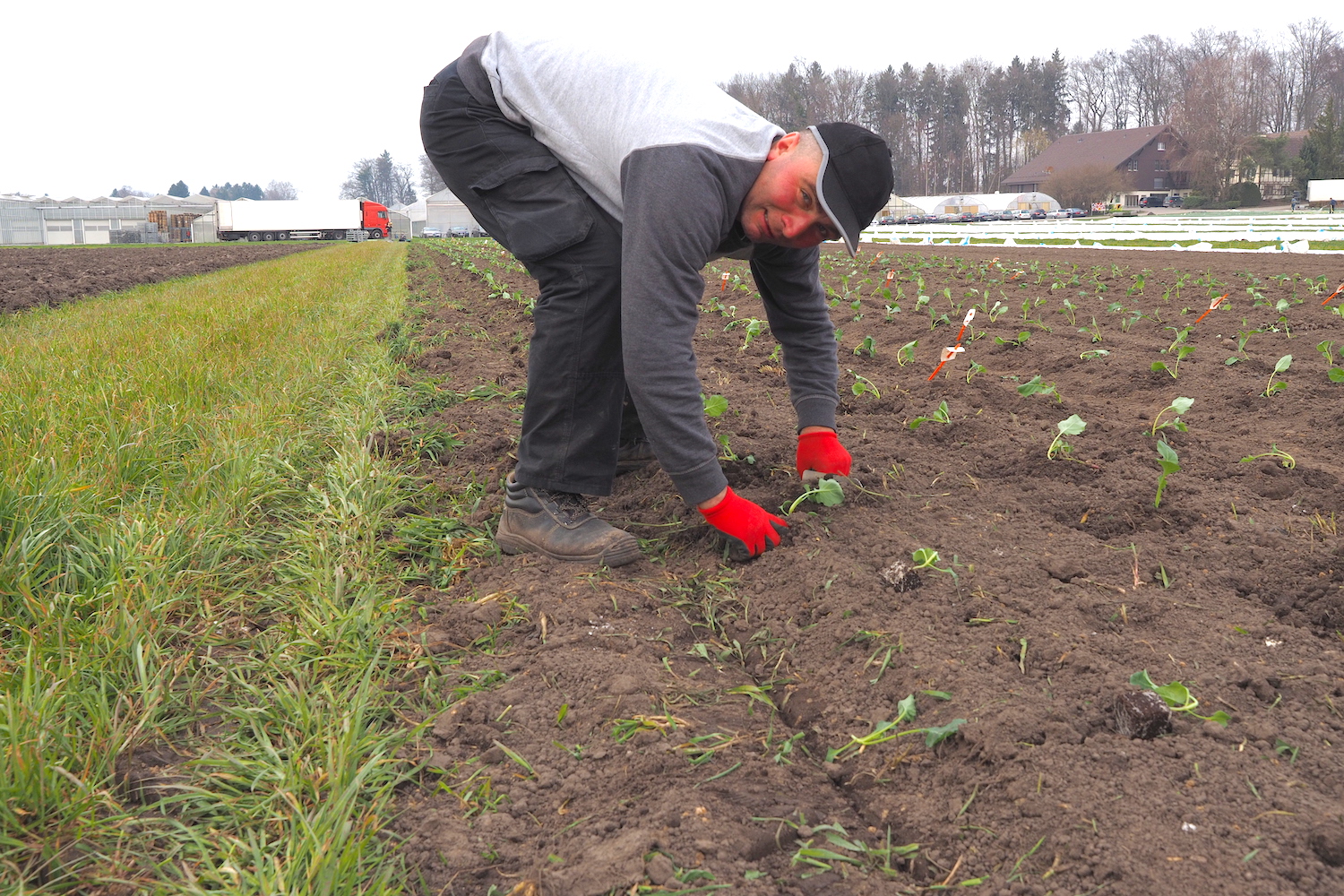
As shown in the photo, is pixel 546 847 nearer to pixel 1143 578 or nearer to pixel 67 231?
pixel 1143 578

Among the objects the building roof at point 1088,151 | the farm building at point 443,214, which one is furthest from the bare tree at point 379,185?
the building roof at point 1088,151

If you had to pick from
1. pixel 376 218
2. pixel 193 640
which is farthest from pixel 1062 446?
pixel 376 218

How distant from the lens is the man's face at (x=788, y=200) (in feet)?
6.87

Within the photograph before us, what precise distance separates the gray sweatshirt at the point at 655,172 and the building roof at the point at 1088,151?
61.2 metres

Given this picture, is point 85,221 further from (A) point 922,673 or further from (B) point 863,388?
(A) point 922,673

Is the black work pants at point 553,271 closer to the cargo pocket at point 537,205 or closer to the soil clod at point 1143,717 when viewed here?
the cargo pocket at point 537,205

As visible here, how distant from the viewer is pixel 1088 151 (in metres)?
59.3

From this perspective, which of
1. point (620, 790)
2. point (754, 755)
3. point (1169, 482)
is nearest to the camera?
point (620, 790)

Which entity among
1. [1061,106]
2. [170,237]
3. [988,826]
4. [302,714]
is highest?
[1061,106]

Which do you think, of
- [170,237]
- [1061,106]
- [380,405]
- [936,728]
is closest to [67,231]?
[170,237]

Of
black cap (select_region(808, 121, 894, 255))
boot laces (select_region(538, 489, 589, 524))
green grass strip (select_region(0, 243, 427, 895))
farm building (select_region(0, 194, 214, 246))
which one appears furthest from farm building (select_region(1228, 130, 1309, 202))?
farm building (select_region(0, 194, 214, 246))

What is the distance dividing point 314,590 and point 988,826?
1611mm

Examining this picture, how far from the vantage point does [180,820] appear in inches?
55.3

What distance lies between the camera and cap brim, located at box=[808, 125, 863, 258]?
6.61 feet
